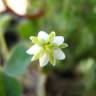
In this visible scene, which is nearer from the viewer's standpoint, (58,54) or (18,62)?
(58,54)

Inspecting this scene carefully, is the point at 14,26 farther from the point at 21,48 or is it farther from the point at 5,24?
the point at 21,48

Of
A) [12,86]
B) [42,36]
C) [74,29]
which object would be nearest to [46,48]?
[42,36]

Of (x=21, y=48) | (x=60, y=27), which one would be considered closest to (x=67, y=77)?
(x=60, y=27)

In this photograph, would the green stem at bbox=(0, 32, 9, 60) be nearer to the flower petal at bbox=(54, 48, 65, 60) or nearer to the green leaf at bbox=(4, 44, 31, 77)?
the green leaf at bbox=(4, 44, 31, 77)

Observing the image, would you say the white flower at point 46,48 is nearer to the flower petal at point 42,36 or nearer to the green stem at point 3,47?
the flower petal at point 42,36

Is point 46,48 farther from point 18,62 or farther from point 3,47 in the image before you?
point 3,47

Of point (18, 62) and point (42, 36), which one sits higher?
point (18, 62)

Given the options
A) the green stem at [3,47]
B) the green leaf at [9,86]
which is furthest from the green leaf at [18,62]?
the green stem at [3,47]
